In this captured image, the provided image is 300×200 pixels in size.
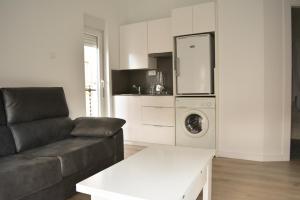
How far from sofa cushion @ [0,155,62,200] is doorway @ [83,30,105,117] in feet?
6.81

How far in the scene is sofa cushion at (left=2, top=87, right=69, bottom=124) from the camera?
2.32 m

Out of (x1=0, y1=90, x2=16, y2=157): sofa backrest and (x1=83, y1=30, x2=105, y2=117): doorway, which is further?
(x1=83, y1=30, x2=105, y2=117): doorway

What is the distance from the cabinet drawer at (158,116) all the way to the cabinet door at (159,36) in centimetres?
100

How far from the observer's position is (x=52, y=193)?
1.95 meters

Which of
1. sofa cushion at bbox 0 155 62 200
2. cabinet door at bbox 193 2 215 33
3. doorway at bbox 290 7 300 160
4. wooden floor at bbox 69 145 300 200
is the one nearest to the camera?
sofa cushion at bbox 0 155 62 200

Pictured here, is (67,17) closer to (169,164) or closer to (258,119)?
(169,164)

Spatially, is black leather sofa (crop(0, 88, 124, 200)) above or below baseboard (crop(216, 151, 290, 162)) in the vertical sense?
above

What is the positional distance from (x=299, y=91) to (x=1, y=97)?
484cm

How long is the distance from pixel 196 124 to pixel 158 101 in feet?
2.37

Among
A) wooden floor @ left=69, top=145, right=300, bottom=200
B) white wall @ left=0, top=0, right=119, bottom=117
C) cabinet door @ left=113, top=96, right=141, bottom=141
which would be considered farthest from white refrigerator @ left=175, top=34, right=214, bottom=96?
white wall @ left=0, top=0, right=119, bottom=117

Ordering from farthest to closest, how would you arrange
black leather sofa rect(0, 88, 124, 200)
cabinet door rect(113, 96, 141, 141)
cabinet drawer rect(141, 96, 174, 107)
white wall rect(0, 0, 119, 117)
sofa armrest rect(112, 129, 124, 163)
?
cabinet door rect(113, 96, 141, 141), cabinet drawer rect(141, 96, 174, 107), sofa armrest rect(112, 129, 124, 163), white wall rect(0, 0, 119, 117), black leather sofa rect(0, 88, 124, 200)

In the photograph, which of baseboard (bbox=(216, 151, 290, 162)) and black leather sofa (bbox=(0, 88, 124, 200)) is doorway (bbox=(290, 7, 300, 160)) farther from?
black leather sofa (bbox=(0, 88, 124, 200))

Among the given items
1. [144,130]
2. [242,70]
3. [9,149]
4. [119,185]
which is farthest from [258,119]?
[9,149]

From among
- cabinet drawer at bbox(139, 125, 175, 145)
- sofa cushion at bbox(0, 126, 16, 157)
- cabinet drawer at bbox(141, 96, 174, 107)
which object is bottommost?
cabinet drawer at bbox(139, 125, 175, 145)
